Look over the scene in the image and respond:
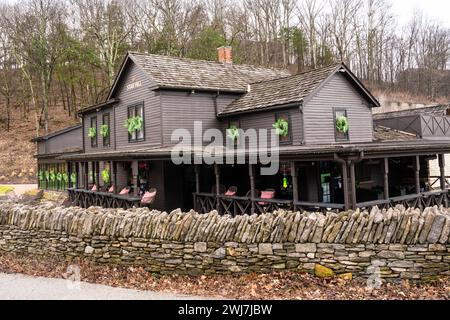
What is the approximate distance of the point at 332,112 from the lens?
18.4m

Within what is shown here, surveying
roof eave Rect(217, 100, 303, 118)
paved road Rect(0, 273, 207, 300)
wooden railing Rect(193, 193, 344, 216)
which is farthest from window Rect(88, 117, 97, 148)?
paved road Rect(0, 273, 207, 300)

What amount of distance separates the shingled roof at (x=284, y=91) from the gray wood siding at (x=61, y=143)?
1685 cm

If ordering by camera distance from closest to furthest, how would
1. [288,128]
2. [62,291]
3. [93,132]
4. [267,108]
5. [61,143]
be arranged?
[62,291] < [288,128] < [267,108] < [93,132] < [61,143]

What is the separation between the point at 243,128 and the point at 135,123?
18.5 feet

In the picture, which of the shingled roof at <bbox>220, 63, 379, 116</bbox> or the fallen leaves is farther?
the shingled roof at <bbox>220, 63, 379, 116</bbox>

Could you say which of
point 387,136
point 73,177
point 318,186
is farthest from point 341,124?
point 73,177

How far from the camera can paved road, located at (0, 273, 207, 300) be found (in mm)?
8305

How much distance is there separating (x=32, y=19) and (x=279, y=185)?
1493 inches

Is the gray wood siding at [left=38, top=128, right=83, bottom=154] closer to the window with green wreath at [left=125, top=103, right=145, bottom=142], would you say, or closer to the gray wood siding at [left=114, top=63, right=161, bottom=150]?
the gray wood siding at [left=114, top=63, right=161, bottom=150]

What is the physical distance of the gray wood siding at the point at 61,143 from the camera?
3153cm

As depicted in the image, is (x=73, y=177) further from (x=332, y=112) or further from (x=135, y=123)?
(x=332, y=112)

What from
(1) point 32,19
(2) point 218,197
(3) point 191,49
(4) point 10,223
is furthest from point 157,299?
(1) point 32,19

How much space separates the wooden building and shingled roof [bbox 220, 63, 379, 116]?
0.06 m

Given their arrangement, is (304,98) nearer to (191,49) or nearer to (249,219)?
(249,219)
